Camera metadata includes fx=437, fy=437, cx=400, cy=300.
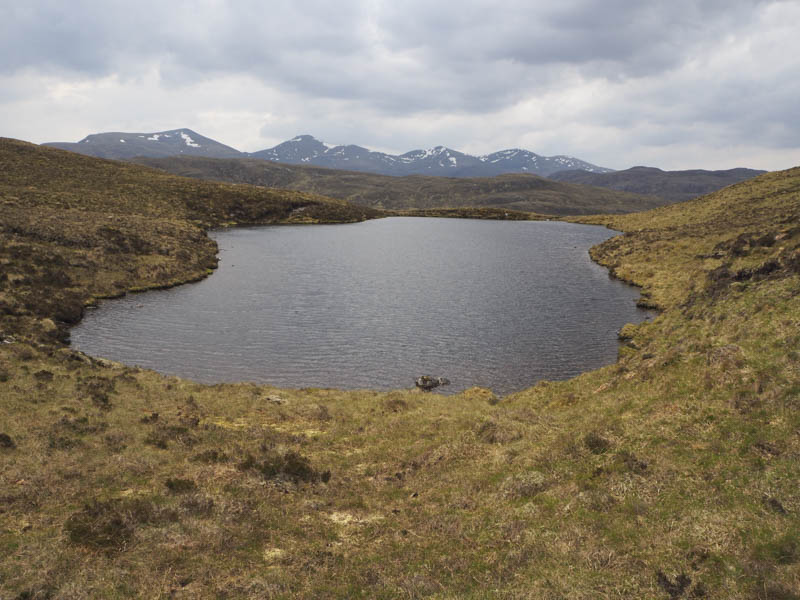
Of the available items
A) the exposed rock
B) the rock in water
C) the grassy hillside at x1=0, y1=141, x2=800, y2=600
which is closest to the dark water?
the rock in water

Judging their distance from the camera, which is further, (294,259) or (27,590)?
(294,259)

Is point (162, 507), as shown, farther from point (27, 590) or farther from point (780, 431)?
point (780, 431)

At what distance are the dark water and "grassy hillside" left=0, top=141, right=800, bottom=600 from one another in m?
8.94

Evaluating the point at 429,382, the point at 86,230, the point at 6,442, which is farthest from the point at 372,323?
the point at 86,230

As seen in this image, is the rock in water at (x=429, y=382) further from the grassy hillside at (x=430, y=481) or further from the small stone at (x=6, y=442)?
the small stone at (x=6, y=442)

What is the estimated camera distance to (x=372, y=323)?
53.4 meters

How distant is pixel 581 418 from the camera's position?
23.1m

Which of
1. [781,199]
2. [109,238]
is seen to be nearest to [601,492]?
[109,238]

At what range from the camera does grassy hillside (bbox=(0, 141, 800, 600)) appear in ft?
38.2

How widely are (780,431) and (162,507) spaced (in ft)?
71.1

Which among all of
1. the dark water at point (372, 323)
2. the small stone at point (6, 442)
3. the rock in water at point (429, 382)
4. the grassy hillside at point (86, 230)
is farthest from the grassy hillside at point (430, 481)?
the grassy hillside at point (86, 230)

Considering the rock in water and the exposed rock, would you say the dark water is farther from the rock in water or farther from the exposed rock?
the exposed rock

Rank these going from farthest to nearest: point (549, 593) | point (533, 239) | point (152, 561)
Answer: point (533, 239)
point (152, 561)
point (549, 593)

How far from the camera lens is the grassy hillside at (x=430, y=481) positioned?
1164 centimetres
